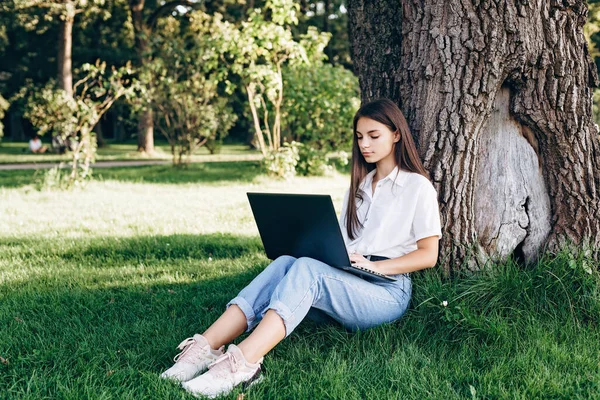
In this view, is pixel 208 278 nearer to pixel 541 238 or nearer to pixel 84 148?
pixel 541 238

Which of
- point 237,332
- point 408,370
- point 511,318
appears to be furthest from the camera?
point 511,318

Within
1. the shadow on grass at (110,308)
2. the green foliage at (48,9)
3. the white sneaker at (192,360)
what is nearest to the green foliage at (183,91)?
the green foliage at (48,9)

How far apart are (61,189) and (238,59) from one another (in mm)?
3975

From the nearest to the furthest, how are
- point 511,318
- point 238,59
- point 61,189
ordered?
point 511,318, point 61,189, point 238,59

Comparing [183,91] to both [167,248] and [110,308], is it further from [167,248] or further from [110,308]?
[110,308]

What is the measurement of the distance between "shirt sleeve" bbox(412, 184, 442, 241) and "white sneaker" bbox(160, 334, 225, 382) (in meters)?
1.23

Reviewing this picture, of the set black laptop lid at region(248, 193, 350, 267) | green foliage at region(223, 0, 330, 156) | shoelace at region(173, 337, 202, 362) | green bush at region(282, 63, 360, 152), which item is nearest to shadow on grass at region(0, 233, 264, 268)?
black laptop lid at region(248, 193, 350, 267)

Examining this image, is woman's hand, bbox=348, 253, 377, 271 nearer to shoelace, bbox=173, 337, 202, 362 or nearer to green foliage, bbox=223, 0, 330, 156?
shoelace, bbox=173, 337, 202, 362

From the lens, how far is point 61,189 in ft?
34.0

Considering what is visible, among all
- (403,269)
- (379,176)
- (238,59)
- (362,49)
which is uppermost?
(238,59)

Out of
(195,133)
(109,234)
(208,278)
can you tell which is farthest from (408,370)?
(195,133)

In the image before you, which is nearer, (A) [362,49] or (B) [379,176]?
(B) [379,176]

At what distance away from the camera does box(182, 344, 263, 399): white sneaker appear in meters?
2.64

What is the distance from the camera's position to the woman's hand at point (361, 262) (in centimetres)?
309
